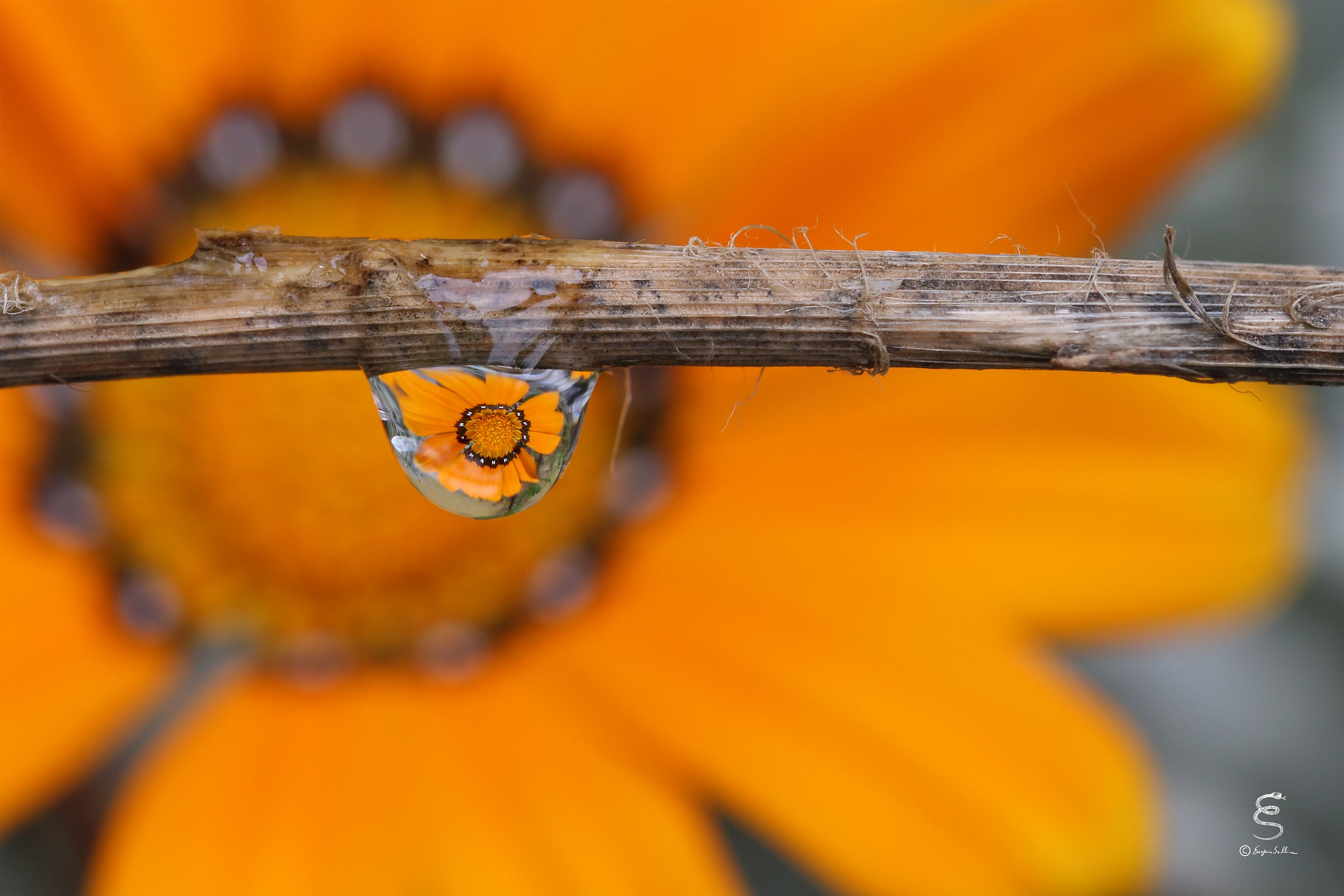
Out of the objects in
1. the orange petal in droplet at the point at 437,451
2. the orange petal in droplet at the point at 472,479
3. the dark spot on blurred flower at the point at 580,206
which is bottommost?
the orange petal in droplet at the point at 472,479

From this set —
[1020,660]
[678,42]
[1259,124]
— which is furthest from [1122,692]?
[678,42]

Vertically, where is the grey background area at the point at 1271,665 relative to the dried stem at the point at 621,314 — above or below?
above

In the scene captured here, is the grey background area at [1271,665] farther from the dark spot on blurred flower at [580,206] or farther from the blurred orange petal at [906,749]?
the dark spot on blurred flower at [580,206]

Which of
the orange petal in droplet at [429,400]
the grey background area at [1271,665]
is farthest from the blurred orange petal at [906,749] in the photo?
the orange petal in droplet at [429,400]

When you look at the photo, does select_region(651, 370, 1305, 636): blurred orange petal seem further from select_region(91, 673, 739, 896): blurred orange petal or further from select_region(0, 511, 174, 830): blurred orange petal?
select_region(0, 511, 174, 830): blurred orange petal
